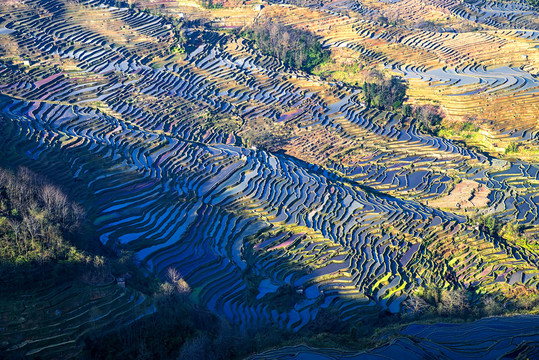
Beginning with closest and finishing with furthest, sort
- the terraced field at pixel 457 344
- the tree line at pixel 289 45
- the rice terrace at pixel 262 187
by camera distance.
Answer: the terraced field at pixel 457 344
the rice terrace at pixel 262 187
the tree line at pixel 289 45

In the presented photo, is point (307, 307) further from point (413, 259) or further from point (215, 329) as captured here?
point (413, 259)

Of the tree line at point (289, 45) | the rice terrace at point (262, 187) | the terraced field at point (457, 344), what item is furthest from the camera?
the tree line at point (289, 45)

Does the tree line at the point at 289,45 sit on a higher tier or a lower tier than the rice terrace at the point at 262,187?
higher

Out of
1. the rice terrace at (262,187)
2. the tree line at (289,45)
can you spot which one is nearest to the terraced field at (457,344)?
the rice terrace at (262,187)

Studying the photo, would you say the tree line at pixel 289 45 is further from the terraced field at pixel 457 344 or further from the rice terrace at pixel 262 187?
the terraced field at pixel 457 344

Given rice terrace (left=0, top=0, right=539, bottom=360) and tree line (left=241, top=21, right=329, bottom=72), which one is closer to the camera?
rice terrace (left=0, top=0, right=539, bottom=360)

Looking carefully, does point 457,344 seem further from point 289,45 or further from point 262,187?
point 289,45

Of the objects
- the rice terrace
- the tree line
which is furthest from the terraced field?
the tree line

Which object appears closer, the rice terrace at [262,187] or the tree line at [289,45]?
the rice terrace at [262,187]

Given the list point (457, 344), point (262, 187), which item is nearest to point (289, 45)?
point (262, 187)

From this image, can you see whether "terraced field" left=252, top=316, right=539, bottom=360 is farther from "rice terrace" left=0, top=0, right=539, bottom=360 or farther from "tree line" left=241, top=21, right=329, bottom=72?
"tree line" left=241, top=21, right=329, bottom=72
